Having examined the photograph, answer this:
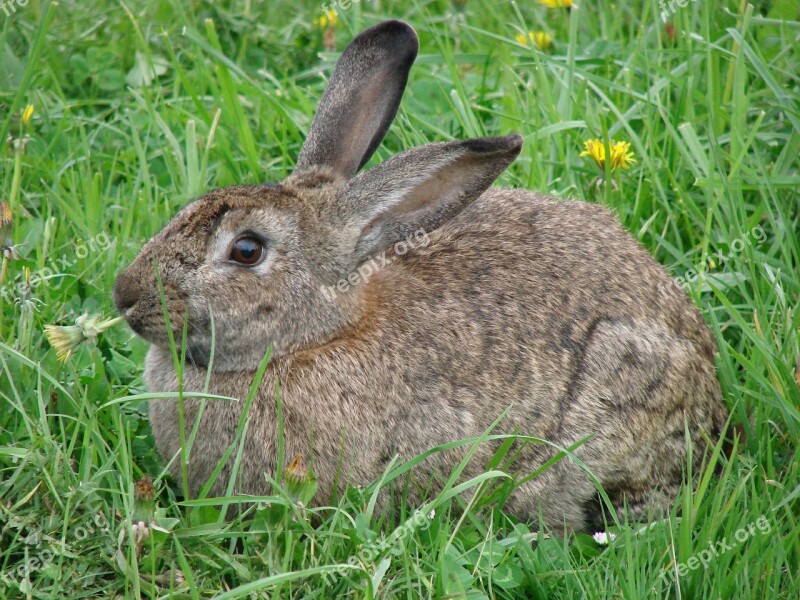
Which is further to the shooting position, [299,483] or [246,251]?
[246,251]

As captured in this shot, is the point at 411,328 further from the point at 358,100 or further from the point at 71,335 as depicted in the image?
the point at 71,335

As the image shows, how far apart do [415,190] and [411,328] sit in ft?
1.86

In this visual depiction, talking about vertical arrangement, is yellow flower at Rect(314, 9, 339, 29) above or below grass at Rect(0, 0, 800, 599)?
above

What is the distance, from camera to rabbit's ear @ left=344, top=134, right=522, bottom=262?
175 inches

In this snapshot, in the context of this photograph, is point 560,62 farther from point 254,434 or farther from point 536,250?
point 254,434

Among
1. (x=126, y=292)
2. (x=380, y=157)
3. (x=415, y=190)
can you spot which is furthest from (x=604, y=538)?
(x=380, y=157)

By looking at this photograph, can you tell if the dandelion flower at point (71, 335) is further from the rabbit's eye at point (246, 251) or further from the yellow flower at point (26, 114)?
the yellow flower at point (26, 114)

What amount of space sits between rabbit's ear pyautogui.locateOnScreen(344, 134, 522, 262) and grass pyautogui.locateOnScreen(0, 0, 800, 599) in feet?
3.50

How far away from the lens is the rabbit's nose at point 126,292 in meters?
4.44

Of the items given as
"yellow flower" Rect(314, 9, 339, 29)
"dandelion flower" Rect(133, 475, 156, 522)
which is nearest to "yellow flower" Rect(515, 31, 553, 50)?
"yellow flower" Rect(314, 9, 339, 29)

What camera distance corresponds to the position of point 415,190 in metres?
4.60

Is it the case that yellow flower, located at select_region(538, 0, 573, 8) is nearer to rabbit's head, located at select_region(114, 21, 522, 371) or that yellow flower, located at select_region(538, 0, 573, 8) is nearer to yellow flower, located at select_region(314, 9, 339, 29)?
yellow flower, located at select_region(314, 9, 339, 29)

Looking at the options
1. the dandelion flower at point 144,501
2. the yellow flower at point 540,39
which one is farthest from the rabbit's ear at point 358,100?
the yellow flower at point 540,39

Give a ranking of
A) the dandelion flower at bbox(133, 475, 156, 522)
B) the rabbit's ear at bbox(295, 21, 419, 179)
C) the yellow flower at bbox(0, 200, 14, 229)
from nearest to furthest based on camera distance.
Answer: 1. the dandelion flower at bbox(133, 475, 156, 522)
2. the yellow flower at bbox(0, 200, 14, 229)
3. the rabbit's ear at bbox(295, 21, 419, 179)
